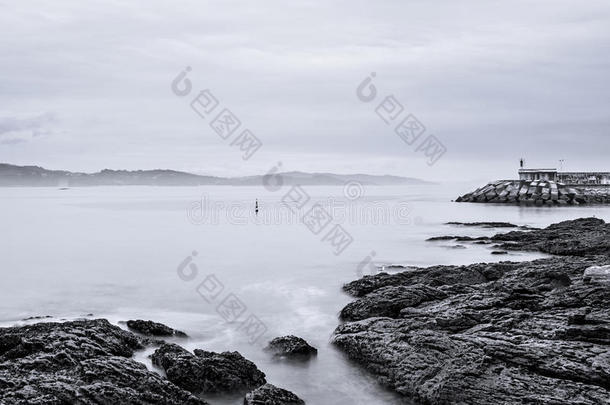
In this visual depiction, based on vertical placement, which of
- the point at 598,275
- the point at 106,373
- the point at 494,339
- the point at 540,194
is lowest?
the point at 494,339

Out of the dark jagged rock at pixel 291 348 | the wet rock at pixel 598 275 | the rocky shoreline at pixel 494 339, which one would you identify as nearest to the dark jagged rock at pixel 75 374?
the dark jagged rock at pixel 291 348

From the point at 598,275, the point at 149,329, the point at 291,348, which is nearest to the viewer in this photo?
the point at 291,348

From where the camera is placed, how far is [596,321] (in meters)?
8.24

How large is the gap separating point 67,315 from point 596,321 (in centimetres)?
1182

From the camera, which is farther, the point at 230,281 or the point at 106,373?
the point at 230,281

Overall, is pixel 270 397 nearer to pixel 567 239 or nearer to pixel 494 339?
pixel 494 339

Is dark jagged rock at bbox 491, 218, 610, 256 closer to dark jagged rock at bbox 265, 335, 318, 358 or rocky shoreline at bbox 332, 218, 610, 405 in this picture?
rocky shoreline at bbox 332, 218, 610, 405

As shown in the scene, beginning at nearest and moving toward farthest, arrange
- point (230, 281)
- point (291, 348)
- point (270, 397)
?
point (270, 397) < point (291, 348) < point (230, 281)

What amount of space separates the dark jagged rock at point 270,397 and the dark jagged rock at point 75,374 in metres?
0.73

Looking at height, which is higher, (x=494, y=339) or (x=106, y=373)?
(x=106, y=373)

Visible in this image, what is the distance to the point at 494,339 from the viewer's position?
27.4 ft

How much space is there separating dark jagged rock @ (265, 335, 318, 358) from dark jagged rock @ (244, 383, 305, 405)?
7.31 feet

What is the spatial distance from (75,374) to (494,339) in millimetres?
6292

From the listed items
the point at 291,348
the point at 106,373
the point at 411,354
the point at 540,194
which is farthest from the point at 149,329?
the point at 540,194
